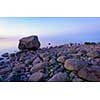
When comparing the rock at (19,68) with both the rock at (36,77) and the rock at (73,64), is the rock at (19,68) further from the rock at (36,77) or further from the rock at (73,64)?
the rock at (73,64)

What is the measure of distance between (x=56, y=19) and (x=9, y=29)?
1.25 feet

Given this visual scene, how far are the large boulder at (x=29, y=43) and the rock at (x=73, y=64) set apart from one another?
270 millimetres

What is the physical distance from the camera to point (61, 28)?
11.7ft

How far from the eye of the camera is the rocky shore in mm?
3518

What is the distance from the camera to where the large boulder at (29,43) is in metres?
3.54

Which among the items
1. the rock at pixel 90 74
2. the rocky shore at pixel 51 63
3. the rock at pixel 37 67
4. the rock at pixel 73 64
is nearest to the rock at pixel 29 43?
the rocky shore at pixel 51 63

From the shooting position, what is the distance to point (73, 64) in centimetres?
352

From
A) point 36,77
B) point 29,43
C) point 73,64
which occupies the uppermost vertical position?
point 29,43

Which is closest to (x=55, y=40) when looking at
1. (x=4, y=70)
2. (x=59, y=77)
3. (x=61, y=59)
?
(x=61, y=59)

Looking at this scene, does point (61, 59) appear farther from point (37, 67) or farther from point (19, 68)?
point (19, 68)

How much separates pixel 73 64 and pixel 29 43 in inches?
15.1

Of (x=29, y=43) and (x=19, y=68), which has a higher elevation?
(x=29, y=43)
